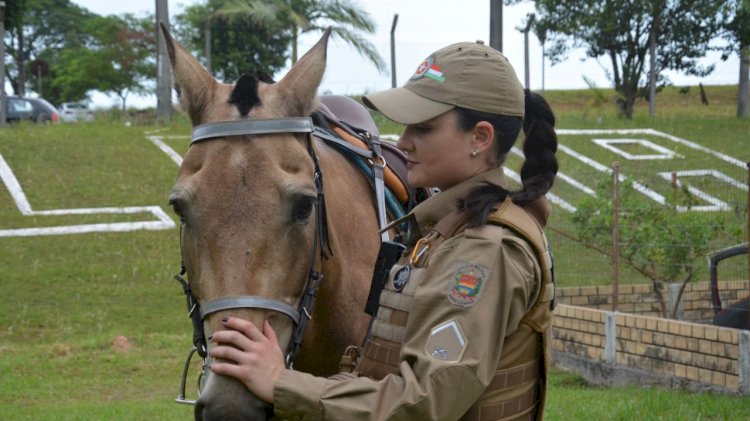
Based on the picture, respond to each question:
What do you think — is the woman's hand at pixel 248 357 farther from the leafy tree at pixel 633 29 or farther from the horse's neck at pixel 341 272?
the leafy tree at pixel 633 29

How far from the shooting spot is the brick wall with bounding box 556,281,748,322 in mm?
10289

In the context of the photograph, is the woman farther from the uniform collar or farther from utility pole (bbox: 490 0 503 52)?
utility pole (bbox: 490 0 503 52)

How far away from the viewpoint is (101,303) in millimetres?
11727

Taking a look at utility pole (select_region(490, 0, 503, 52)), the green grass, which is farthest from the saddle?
utility pole (select_region(490, 0, 503, 52))

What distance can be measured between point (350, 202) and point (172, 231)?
37.6ft

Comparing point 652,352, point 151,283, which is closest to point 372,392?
point 652,352

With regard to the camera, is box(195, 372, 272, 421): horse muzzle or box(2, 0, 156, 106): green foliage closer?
box(195, 372, 272, 421): horse muzzle

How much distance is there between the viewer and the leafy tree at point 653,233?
9547 millimetres

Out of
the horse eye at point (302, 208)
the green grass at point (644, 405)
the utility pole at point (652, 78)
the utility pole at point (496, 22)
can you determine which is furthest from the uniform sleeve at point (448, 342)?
the utility pole at point (652, 78)

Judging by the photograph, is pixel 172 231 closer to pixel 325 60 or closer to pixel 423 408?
pixel 325 60

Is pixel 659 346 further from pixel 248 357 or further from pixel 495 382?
pixel 248 357

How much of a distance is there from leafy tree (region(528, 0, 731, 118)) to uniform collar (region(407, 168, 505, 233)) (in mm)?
25591

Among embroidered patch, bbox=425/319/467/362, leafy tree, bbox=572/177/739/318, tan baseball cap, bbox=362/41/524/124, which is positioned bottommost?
leafy tree, bbox=572/177/739/318

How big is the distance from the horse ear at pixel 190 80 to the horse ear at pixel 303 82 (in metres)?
0.23
